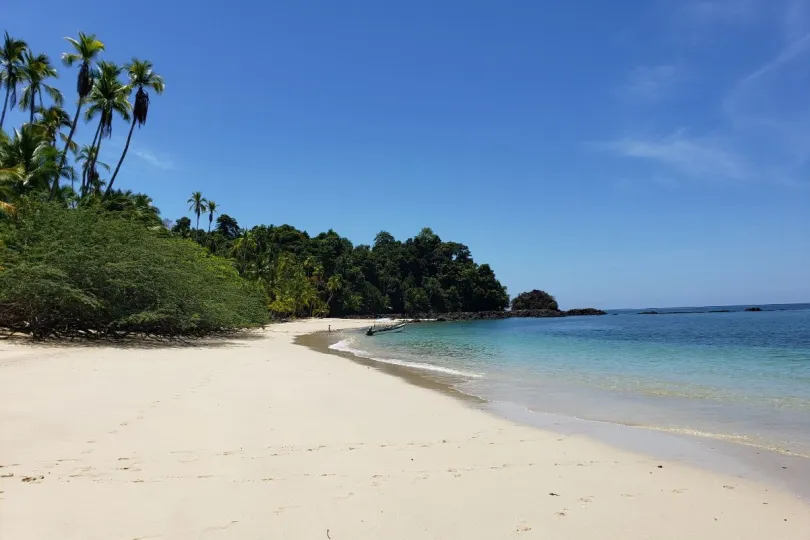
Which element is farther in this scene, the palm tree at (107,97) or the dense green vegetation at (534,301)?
the dense green vegetation at (534,301)

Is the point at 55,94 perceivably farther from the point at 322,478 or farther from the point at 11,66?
the point at 322,478

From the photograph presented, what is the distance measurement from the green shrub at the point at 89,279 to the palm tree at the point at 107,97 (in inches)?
424

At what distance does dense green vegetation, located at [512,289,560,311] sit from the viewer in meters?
123

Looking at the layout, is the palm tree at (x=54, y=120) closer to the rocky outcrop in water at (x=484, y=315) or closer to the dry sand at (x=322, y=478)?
the dry sand at (x=322, y=478)

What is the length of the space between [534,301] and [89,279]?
116822 millimetres

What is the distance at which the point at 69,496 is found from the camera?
13.2ft

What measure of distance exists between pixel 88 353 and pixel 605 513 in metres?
15.1

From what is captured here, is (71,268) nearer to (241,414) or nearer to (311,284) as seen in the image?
(241,414)

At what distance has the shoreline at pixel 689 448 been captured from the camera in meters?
5.69

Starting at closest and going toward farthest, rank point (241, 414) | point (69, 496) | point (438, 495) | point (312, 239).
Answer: point (69, 496)
point (438, 495)
point (241, 414)
point (312, 239)

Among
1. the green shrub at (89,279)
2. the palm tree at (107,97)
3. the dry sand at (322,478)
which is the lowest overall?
the dry sand at (322,478)

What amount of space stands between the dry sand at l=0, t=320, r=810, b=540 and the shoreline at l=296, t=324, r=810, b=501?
39 cm

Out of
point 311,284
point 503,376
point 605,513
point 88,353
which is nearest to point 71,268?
point 88,353

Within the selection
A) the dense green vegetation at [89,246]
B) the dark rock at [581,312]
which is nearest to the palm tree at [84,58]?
the dense green vegetation at [89,246]
